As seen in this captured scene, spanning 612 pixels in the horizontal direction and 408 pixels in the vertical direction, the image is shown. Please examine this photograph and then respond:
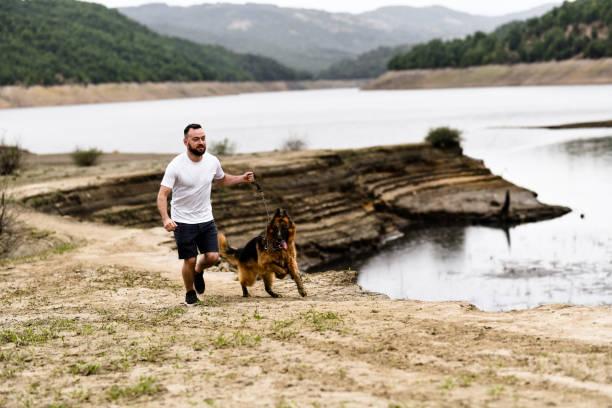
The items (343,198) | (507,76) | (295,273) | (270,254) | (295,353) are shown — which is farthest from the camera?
(507,76)

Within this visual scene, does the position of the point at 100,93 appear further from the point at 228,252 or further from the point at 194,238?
the point at 194,238

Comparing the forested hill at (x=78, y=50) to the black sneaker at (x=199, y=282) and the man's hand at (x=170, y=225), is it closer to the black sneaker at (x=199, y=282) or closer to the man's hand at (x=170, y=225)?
the black sneaker at (x=199, y=282)

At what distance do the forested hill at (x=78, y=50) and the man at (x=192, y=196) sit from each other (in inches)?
4727

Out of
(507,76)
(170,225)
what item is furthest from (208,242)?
(507,76)

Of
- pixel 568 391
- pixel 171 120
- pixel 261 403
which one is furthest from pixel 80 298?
pixel 171 120

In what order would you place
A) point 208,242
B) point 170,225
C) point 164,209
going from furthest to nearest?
1. point 208,242
2. point 164,209
3. point 170,225

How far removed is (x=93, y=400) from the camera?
500cm

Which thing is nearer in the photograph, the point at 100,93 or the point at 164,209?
the point at 164,209

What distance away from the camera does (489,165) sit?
43.3 metres

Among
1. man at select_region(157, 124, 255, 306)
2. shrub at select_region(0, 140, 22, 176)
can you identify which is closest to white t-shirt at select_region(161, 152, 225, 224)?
man at select_region(157, 124, 255, 306)

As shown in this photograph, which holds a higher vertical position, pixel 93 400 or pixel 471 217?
pixel 93 400

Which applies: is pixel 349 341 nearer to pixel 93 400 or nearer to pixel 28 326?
pixel 93 400

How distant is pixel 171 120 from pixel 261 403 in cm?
9158

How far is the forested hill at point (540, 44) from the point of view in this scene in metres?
133
